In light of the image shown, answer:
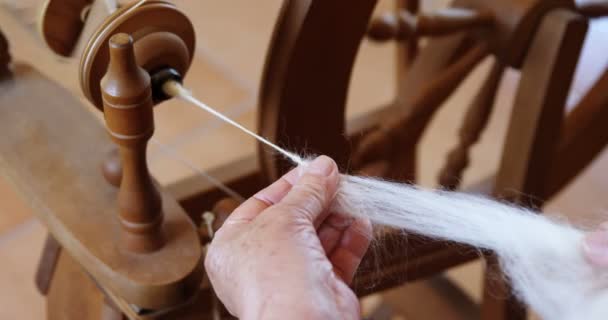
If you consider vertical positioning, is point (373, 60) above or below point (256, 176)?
below

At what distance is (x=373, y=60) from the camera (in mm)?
2143

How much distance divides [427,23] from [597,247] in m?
0.39

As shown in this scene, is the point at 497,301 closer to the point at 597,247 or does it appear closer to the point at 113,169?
the point at 597,247

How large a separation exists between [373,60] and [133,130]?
5.24 ft

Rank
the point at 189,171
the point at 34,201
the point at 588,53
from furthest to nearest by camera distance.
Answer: the point at 189,171, the point at 588,53, the point at 34,201

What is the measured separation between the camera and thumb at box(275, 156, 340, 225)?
0.60 m

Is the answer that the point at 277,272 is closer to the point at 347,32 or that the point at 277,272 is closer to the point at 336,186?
the point at 336,186

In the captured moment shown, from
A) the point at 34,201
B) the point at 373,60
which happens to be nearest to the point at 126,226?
the point at 34,201

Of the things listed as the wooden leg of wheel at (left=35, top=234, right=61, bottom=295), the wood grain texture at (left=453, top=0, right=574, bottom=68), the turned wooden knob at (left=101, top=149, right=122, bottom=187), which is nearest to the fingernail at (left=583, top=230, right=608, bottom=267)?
the wood grain texture at (left=453, top=0, right=574, bottom=68)

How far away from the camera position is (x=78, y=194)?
0.77 meters

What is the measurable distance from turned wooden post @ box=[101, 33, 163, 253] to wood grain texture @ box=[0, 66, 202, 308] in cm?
2

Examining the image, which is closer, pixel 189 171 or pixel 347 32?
pixel 347 32

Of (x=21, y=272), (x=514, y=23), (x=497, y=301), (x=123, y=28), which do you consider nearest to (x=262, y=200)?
(x=123, y=28)

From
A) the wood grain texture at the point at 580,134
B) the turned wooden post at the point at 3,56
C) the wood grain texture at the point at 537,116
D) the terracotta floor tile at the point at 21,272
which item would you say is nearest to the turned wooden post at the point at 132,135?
the turned wooden post at the point at 3,56
